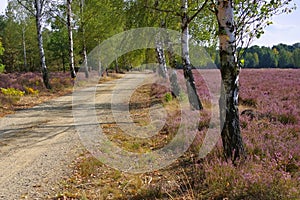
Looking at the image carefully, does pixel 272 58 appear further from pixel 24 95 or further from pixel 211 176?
pixel 211 176

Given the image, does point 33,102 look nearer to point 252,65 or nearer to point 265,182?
point 265,182

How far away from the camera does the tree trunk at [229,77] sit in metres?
4.68

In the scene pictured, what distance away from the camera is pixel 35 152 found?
6.20 m

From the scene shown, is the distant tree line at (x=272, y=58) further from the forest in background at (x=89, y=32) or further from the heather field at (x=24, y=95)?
the heather field at (x=24, y=95)

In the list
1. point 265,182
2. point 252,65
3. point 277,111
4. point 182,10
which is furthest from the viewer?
point 252,65

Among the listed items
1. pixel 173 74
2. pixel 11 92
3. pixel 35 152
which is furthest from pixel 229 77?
pixel 11 92

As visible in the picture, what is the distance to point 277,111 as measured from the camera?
342 inches

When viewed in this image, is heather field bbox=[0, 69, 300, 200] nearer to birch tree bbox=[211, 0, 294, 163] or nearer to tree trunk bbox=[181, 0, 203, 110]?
birch tree bbox=[211, 0, 294, 163]

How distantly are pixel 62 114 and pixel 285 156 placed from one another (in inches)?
326

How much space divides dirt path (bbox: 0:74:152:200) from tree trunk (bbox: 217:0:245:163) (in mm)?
3244

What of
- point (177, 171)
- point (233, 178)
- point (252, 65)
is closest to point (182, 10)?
point (177, 171)

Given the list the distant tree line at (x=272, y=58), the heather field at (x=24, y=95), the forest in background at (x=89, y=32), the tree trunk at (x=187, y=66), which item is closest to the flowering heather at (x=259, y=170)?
the forest in background at (x=89, y=32)

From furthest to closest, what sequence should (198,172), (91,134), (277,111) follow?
(277,111)
(91,134)
(198,172)

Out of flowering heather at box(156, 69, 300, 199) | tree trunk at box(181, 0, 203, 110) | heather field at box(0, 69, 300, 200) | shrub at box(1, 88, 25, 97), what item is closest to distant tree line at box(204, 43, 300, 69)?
tree trunk at box(181, 0, 203, 110)
